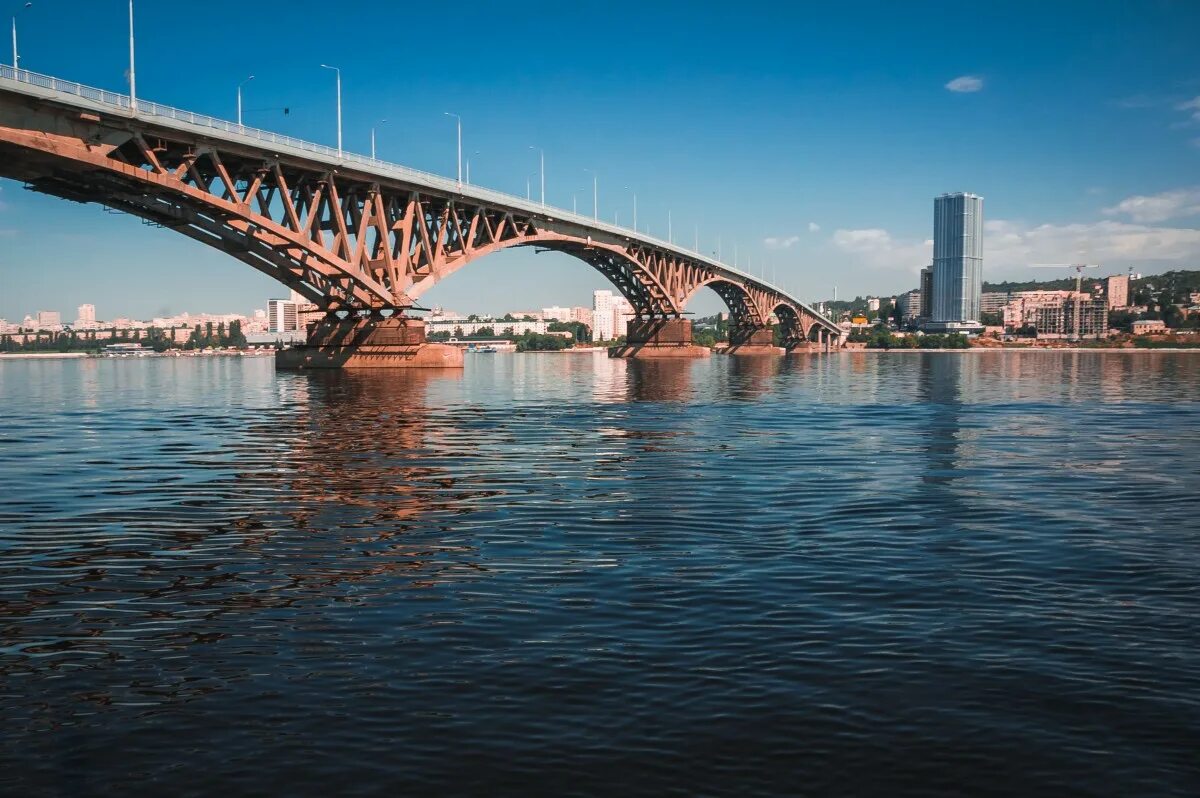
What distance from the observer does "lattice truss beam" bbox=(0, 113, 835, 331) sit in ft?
178

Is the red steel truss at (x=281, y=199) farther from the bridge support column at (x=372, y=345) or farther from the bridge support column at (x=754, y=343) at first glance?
the bridge support column at (x=754, y=343)

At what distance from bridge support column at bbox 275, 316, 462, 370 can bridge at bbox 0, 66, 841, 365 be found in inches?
6.1

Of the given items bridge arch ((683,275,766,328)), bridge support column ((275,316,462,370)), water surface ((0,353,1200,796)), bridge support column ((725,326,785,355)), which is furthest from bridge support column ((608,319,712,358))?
water surface ((0,353,1200,796))

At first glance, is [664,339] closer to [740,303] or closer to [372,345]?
[740,303]

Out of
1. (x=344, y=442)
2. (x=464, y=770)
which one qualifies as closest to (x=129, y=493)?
(x=344, y=442)

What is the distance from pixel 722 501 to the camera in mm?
17828

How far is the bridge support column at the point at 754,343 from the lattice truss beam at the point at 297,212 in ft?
248

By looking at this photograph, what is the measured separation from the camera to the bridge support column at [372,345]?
261 ft

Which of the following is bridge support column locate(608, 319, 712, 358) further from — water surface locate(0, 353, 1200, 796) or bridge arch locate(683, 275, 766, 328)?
water surface locate(0, 353, 1200, 796)

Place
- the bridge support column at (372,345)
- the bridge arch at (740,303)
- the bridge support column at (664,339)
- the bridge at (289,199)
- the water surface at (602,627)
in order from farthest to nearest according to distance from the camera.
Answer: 1. the bridge arch at (740,303)
2. the bridge support column at (664,339)
3. the bridge support column at (372,345)
4. the bridge at (289,199)
5. the water surface at (602,627)

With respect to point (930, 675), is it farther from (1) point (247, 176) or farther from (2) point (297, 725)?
(1) point (247, 176)

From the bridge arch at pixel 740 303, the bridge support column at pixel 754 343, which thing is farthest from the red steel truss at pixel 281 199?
the bridge support column at pixel 754 343

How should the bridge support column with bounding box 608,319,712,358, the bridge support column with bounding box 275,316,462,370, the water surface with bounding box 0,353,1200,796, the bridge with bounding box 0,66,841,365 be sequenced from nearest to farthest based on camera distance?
the water surface with bounding box 0,353,1200,796 < the bridge with bounding box 0,66,841,365 < the bridge support column with bounding box 275,316,462,370 < the bridge support column with bounding box 608,319,712,358

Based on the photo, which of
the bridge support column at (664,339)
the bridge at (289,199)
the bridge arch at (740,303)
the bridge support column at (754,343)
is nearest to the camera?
the bridge at (289,199)
